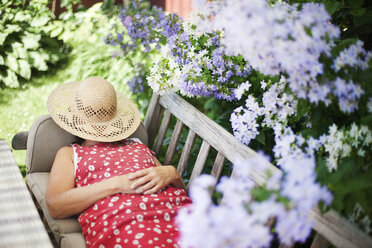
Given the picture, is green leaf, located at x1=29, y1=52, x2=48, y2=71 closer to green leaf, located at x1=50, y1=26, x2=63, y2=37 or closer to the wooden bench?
green leaf, located at x1=50, y1=26, x2=63, y2=37

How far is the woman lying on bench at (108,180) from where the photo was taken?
5.66ft

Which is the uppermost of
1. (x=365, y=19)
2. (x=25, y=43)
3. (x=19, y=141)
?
(x=365, y=19)

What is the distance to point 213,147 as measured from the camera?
2.10 metres

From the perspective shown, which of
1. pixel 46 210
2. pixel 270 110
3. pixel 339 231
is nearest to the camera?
pixel 339 231

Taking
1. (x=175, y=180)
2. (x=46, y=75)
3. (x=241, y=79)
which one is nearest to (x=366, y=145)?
(x=241, y=79)

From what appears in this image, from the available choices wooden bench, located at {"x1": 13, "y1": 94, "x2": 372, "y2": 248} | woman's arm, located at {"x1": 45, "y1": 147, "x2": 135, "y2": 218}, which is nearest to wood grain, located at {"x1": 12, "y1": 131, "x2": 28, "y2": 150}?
wooden bench, located at {"x1": 13, "y1": 94, "x2": 372, "y2": 248}

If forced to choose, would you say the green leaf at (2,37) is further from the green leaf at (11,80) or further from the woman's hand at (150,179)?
the woman's hand at (150,179)

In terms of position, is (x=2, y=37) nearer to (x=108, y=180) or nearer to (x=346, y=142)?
(x=108, y=180)

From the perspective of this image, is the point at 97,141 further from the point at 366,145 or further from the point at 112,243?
the point at 366,145

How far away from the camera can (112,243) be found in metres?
1.68

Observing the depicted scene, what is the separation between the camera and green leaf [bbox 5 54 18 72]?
4.39 meters

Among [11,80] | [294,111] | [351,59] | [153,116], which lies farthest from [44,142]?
[11,80]

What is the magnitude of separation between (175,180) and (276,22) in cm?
120

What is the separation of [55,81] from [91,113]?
2.90 metres
